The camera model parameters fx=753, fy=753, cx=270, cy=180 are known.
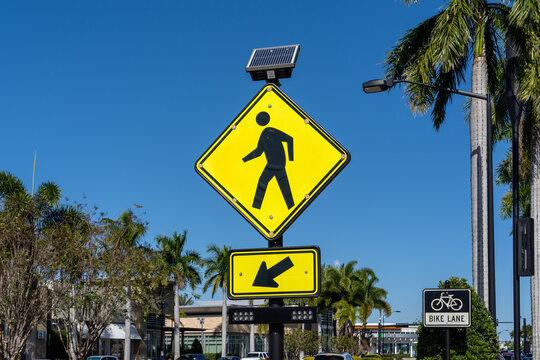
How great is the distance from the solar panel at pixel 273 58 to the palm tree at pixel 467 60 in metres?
17.4

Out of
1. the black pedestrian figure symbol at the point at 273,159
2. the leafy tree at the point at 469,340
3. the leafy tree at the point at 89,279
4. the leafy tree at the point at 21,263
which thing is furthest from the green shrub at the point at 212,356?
the black pedestrian figure symbol at the point at 273,159

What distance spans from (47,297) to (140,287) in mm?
6880

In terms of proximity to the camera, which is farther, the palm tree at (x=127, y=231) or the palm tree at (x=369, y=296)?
the palm tree at (x=369, y=296)

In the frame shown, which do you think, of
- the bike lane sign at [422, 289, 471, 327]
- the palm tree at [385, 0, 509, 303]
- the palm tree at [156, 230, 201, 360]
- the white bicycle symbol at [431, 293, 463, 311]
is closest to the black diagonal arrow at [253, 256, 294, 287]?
the bike lane sign at [422, 289, 471, 327]

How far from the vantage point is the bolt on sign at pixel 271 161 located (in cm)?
371

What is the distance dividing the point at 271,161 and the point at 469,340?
38.8 ft

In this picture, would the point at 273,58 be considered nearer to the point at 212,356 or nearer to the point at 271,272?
the point at 271,272

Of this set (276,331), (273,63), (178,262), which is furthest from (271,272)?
(178,262)

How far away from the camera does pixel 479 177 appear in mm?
21156

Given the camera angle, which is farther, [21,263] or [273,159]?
[21,263]

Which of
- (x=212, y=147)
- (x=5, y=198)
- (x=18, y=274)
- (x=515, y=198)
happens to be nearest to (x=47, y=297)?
(x=18, y=274)

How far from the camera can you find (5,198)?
35.1 meters

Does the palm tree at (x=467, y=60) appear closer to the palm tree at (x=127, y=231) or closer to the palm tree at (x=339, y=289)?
the palm tree at (x=127, y=231)

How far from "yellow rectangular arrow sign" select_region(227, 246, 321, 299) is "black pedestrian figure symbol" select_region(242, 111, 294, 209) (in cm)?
24
